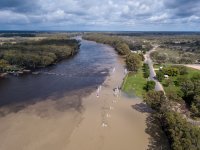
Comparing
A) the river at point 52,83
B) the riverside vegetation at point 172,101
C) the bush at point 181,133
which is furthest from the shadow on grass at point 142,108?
the river at point 52,83

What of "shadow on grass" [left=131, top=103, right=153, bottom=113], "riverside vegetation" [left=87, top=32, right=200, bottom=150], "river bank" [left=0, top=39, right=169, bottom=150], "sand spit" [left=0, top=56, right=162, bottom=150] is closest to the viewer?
"riverside vegetation" [left=87, top=32, right=200, bottom=150]

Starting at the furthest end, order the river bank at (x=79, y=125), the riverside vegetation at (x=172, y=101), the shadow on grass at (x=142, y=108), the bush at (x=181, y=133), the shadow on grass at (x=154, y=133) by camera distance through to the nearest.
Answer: the shadow on grass at (x=142, y=108) → the river bank at (x=79, y=125) → the shadow on grass at (x=154, y=133) → the riverside vegetation at (x=172, y=101) → the bush at (x=181, y=133)

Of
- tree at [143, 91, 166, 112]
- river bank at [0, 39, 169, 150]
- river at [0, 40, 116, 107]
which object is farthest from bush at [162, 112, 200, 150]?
river at [0, 40, 116, 107]

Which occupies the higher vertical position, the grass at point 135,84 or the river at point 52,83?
the grass at point 135,84

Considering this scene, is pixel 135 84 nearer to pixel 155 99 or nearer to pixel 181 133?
pixel 155 99

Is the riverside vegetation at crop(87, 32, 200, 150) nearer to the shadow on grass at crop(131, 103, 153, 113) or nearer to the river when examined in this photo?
the shadow on grass at crop(131, 103, 153, 113)

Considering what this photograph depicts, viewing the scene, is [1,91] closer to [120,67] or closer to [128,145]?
[128,145]

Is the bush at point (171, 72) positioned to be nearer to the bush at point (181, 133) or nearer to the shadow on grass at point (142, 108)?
the shadow on grass at point (142, 108)
